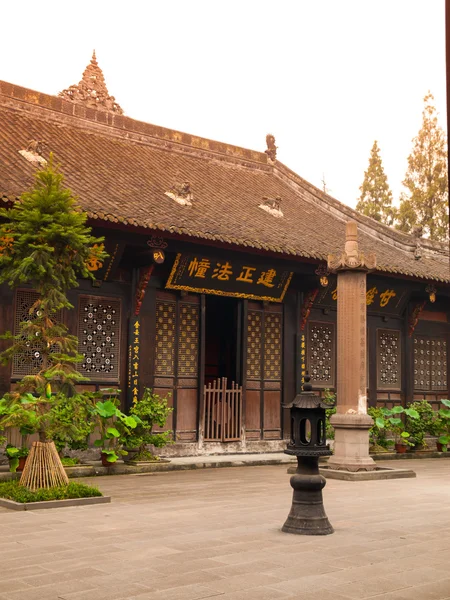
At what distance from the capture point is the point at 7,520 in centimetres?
715

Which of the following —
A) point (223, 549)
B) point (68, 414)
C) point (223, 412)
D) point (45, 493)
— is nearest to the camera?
point (223, 549)

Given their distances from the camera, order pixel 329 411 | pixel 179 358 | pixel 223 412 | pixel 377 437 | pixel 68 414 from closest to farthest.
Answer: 1. pixel 68 414
2. pixel 179 358
3. pixel 223 412
4. pixel 329 411
5. pixel 377 437

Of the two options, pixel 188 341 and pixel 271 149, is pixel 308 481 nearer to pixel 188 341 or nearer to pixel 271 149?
pixel 188 341

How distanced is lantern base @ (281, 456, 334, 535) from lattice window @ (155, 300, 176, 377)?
6764 millimetres

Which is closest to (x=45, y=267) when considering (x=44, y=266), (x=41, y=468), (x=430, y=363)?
(x=44, y=266)

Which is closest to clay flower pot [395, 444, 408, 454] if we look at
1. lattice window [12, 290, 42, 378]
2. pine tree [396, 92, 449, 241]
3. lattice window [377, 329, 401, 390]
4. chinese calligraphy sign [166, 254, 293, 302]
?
lattice window [377, 329, 401, 390]

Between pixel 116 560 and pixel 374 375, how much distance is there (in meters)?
11.5

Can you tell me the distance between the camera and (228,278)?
550 inches

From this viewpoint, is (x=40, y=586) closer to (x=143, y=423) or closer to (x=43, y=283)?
(x=43, y=283)

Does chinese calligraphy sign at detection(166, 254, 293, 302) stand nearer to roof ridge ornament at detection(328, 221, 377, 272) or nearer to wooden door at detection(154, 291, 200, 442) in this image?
wooden door at detection(154, 291, 200, 442)

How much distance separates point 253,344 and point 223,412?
1.46 meters

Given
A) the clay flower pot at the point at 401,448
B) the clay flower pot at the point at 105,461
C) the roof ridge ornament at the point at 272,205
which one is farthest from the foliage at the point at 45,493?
the roof ridge ornament at the point at 272,205

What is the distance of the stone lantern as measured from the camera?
6598 millimetres

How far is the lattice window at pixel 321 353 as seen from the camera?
15.3 m
